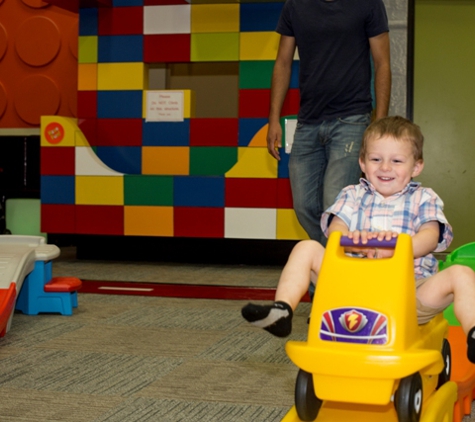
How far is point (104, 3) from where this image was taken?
15.1 ft

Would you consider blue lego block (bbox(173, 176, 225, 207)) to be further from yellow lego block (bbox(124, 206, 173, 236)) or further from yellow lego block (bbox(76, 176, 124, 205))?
yellow lego block (bbox(76, 176, 124, 205))

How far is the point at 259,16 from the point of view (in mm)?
4484

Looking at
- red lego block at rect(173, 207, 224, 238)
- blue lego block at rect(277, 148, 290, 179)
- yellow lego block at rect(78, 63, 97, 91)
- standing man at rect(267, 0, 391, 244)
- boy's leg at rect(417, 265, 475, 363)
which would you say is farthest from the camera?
yellow lego block at rect(78, 63, 97, 91)

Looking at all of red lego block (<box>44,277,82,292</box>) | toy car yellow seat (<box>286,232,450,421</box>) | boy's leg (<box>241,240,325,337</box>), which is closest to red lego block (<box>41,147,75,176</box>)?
red lego block (<box>44,277,82,292</box>)

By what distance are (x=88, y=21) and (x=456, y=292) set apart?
153 inches

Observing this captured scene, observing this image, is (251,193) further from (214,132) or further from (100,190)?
(100,190)

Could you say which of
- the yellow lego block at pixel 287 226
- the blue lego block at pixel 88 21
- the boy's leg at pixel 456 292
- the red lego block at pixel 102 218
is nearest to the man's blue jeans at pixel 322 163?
the boy's leg at pixel 456 292

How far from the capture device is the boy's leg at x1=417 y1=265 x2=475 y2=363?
1.32 metres

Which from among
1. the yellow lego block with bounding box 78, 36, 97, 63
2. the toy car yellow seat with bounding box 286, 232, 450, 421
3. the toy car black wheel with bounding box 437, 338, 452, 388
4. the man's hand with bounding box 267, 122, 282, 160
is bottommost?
the toy car black wheel with bounding box 437, 338, 452, 388

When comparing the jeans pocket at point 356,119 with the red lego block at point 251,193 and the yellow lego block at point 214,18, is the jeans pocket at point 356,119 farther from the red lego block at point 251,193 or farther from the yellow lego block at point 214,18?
the yellow lego block at point 214,18

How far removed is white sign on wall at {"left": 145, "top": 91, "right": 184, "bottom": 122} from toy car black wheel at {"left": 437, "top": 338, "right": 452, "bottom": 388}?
3224 millimetres

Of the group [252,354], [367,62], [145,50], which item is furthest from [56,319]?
[145,50]

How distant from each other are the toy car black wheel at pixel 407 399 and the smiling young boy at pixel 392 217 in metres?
0.21

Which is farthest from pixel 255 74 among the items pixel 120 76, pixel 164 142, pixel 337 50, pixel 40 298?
pixel 40 298
